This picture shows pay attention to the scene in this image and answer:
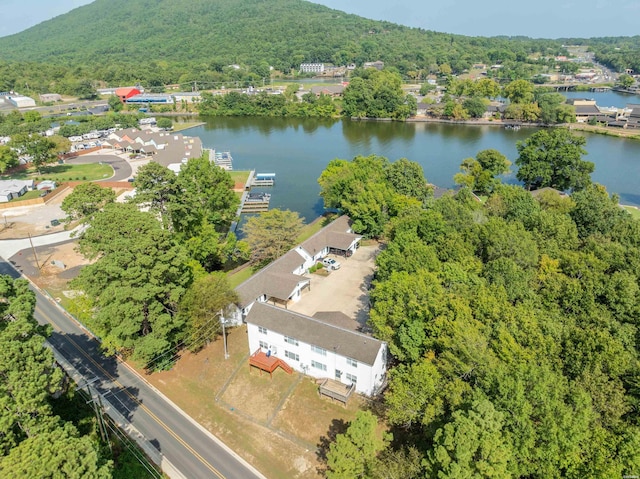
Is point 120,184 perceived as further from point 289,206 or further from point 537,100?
point 537,100

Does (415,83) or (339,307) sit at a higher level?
(415,83)

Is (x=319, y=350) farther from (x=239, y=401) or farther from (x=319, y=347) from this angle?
(x=239, y=401)

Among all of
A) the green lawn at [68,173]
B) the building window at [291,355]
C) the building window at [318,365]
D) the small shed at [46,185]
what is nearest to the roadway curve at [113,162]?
the green lawn at [68,173]

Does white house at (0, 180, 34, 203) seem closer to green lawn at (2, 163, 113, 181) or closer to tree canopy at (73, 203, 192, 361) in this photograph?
green lawn at (2, 163, 113, 181)

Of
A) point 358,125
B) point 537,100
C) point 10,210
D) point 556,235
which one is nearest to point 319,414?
point 556,235

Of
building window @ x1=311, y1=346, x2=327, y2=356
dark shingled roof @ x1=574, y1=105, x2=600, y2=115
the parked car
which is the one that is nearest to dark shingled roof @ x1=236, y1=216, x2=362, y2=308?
the parked car

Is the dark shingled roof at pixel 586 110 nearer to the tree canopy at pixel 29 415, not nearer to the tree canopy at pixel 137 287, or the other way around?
the tree canopy at pixel 137 287
